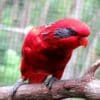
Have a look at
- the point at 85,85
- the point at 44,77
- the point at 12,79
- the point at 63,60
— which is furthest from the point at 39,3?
the point at 85,85

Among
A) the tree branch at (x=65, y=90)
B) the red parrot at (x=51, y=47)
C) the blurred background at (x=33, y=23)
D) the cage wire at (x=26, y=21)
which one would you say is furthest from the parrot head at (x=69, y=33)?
the cage wire at (x=26, y=21)

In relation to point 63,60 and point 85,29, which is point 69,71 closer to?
point 63,60

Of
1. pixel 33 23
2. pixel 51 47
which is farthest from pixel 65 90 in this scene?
pixel 33 23

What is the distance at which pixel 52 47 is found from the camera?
63.2 inches

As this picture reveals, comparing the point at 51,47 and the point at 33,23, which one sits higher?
the point at 51,47

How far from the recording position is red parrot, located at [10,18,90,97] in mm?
A: 1523

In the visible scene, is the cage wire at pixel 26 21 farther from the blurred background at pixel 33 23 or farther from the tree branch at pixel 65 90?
the tree branch at pixel 65 90

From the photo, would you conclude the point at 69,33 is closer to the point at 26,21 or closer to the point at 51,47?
the point at 51,47

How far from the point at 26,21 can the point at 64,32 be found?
1482mm

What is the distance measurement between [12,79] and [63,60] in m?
1.38

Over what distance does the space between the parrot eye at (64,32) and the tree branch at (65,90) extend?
0.53ft

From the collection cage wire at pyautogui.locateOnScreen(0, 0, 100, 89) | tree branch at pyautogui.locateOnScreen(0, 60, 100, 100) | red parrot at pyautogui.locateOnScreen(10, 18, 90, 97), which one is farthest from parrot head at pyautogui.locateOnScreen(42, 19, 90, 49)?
cage wire at pyautogui.locateOnScreen(0, 0, 100, 89)

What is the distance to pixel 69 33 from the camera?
1528 mm

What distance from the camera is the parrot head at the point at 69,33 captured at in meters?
1.50
